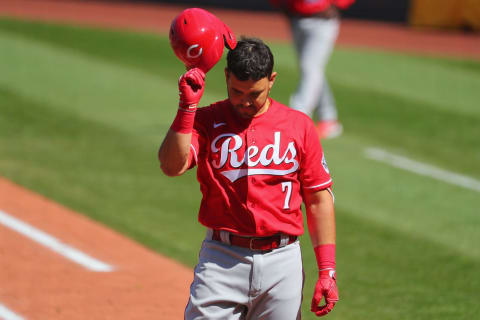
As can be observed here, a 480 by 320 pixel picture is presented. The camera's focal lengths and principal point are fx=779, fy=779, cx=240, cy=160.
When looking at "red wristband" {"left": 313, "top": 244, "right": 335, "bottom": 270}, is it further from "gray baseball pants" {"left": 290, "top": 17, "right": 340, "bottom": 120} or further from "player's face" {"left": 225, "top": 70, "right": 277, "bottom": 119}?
"gray baseball pants" {"left": 290, "top": 17, "right": 340, "bottom": 120}

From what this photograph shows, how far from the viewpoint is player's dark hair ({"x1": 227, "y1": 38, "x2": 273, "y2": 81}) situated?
3.44 m

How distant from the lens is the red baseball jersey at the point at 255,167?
3.58 meters

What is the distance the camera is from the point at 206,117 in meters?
3.66

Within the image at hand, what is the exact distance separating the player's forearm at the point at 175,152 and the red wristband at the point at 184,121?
0.02m

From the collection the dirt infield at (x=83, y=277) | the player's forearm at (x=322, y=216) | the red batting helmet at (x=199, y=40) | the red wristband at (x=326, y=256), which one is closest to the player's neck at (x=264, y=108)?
the red batting helmet at (x=199, y=40)

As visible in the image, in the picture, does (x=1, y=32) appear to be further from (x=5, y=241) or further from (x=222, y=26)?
(x=222, y=26)

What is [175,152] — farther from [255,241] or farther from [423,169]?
[423,169]

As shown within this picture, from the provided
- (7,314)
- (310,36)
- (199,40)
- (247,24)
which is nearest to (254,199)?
(199,40)

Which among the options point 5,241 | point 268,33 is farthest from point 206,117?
point 268,33

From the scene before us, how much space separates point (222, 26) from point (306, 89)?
579 centimetres

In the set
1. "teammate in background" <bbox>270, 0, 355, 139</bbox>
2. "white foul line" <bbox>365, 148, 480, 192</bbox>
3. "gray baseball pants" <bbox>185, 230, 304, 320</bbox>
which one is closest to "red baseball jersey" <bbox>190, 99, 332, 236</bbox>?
"gray baseball pants" <bbox>185, 230, 304, 320</bbox>

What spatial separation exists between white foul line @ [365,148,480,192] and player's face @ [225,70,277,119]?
530cm

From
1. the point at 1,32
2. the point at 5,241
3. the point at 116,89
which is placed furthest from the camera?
the point at 1,32

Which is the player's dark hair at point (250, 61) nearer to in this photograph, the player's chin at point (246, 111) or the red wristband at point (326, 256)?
the player's chin at point (246, 111)
